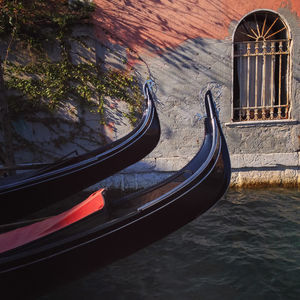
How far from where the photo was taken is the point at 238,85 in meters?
4.65

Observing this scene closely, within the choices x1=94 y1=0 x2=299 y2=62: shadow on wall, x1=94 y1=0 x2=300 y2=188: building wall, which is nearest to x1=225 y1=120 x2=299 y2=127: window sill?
x1=94 y1=0 x2=300 y2=188: building wall

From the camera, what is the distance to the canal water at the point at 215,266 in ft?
7.51

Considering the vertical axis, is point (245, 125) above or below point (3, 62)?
below

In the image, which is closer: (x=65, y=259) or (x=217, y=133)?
(x=65, y=259)

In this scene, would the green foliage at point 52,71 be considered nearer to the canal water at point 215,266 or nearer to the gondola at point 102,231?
the canal water at point 215,266

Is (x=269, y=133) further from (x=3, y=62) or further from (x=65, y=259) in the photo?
(x=3, y=62)

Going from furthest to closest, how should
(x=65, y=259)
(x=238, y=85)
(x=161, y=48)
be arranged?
(x=238, y=85)
(x=161, y=48)
(x=65, y=259)

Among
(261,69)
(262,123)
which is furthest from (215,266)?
(261,69)

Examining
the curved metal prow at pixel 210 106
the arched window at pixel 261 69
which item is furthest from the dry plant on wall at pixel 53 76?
the curved metal prow at pixel 210 106

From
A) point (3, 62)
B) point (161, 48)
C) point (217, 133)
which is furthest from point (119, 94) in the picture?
point (217, 133)

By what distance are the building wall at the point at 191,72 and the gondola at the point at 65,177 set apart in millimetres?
1254

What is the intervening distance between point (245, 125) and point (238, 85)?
79 cm

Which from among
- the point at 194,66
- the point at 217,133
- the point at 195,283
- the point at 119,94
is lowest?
the point at 195,283

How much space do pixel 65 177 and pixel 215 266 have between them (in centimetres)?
182
